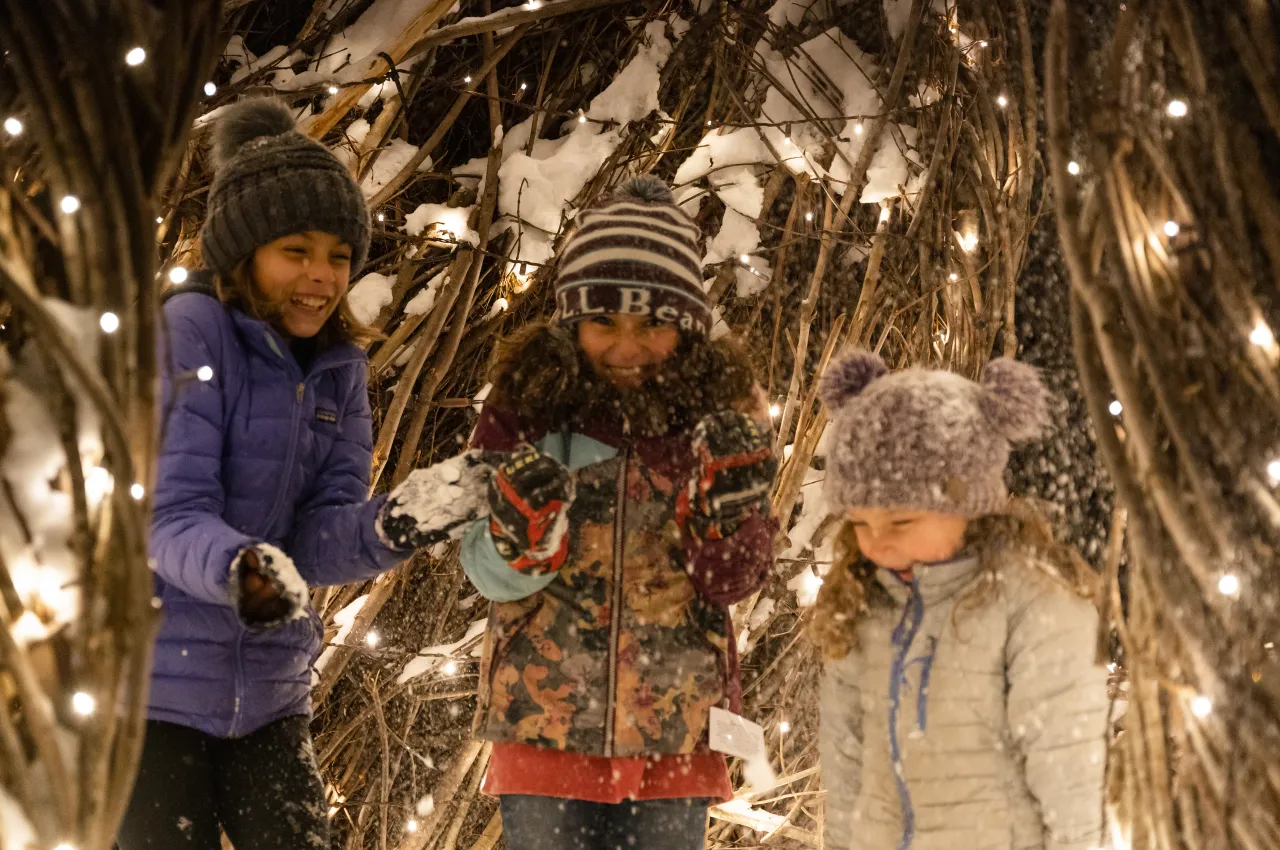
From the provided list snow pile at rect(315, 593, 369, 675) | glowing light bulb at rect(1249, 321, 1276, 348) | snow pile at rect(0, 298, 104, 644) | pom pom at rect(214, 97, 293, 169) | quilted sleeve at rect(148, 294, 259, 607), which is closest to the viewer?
snow pile at rect(0, 298, 104, 644)

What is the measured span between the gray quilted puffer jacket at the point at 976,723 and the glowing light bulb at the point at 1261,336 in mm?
608

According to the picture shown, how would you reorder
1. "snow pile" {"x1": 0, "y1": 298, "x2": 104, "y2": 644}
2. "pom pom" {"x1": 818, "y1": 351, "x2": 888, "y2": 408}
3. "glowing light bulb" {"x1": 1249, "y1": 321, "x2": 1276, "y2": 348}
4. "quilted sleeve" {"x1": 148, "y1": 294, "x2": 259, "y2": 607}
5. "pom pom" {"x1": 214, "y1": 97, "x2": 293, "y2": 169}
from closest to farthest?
"snow pile" {"x1": 0, "y1": 298, "x2": 104, "y2": 644} → "glowing light bulb" {"x1": 1249, "y1": 321, "x2": 1276, "y2": 348} → "quilted sleeve" {"x1": 148, "y1": 294, "x2": 259, "y2": 607} → "pom pom" {"x1": 818, "y1": 351, "x2": 888, "y2": 408} → "pom pom" {"x1": 214, "y1": 97, "x2": 293, "y2": 169}

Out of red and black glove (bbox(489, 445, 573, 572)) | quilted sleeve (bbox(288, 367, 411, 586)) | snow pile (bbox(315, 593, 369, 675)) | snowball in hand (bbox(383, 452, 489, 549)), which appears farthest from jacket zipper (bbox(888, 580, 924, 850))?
snow pile (bbox(315, 593, 369, 675))

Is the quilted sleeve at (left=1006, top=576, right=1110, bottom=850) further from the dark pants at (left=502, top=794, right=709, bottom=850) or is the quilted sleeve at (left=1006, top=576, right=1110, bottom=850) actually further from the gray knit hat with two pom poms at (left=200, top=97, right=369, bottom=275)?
the gray knit hat with two pom poms at (left=200, top=97, right=369, bottom=275)

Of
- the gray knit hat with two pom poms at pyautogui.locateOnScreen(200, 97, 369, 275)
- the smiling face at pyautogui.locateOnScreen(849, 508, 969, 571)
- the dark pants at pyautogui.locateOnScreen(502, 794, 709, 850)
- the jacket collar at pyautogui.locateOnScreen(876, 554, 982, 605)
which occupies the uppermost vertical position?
the gray knit hat with two pom poms at pyautogui.locateOnScreen(200, 97, 369, 275)

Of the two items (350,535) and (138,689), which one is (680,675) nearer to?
(350,535)

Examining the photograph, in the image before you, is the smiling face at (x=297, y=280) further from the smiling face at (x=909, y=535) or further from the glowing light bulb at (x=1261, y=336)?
the glowing light bulb at (x=1261, y=336)

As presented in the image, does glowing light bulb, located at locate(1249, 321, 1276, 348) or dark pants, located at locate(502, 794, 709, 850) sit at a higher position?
glowing light bulb, located at locate(1249, 321, 1276, 348)

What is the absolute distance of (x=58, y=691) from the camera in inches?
27.2

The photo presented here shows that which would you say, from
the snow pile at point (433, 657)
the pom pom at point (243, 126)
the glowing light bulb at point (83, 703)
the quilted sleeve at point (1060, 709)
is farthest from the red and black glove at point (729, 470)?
the snow pile at point (433, 657)

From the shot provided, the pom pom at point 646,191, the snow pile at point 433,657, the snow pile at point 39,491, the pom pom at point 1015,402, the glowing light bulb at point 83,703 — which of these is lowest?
the glowing light bulb at point 83,703

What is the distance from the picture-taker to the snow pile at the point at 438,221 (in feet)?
9.55

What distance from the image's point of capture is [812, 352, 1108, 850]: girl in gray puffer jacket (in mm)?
1411

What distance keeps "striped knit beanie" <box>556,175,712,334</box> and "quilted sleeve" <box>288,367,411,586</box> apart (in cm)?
38
